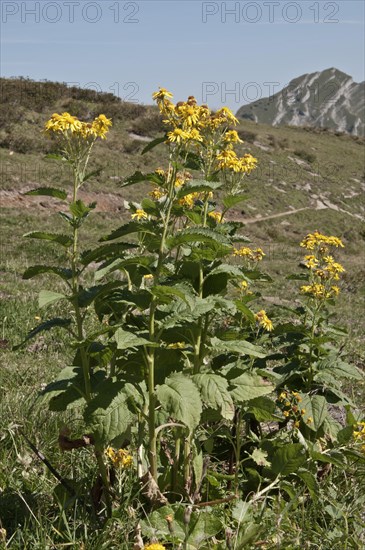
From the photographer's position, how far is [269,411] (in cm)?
302

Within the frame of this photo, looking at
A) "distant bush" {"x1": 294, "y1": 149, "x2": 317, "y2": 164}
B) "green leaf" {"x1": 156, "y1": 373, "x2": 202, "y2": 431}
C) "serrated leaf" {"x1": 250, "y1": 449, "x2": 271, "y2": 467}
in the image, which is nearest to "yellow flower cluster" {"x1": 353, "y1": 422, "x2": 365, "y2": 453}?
"serrated leaf" {"x1": 250, "y1": 449, "x2": 271, "y2": 467}

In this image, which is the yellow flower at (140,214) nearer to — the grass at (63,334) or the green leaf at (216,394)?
the green leaf at (216,394)

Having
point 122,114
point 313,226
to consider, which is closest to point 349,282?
point 313,226

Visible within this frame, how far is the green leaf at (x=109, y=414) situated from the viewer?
2.43 meters

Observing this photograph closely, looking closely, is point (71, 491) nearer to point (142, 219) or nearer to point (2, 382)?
point (142, 219)

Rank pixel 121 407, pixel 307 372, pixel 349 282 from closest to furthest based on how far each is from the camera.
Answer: pixel 121 407 → pixel 307 372 → pixel 349 282

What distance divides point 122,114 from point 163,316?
26765mm

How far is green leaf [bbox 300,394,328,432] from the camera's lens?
333 centimetres

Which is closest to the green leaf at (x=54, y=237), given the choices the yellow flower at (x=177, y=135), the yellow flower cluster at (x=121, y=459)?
the yellow flower at (x=177, y=135)

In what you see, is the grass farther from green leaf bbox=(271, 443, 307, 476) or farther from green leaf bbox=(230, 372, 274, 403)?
green leaf bbox=(230, 372, 274, 403)

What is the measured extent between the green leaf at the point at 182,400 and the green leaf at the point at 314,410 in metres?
1.03

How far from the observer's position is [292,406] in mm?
3305

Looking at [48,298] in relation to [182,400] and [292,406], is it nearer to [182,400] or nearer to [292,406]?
[182,400]

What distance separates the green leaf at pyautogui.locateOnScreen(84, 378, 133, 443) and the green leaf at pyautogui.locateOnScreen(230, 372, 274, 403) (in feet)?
1.82
